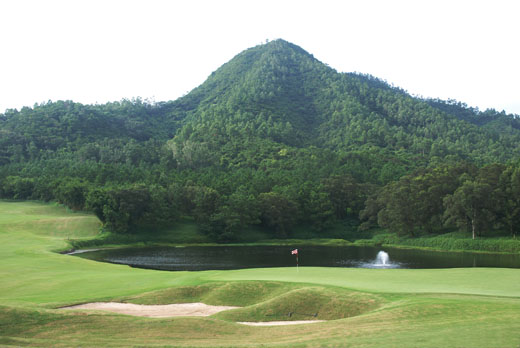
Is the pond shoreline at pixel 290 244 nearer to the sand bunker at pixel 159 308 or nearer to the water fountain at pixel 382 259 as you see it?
the water fountain at pixel 382 259

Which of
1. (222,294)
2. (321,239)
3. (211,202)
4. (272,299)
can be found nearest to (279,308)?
(272,299)

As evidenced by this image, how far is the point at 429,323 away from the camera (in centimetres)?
1594

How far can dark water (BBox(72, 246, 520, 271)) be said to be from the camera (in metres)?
53.4

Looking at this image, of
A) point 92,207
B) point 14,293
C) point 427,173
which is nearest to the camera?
point 14,293

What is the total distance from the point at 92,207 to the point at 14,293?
175ft

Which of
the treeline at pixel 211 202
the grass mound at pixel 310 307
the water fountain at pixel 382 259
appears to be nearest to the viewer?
the grass mound at pixel 310 307

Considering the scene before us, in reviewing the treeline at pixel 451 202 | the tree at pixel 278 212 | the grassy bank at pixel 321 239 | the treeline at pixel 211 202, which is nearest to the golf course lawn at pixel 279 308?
the grassy bank at pixel 321 239

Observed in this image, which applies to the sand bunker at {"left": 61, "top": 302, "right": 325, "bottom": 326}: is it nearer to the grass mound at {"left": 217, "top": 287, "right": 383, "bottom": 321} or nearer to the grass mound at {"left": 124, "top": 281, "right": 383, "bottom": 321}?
the grass mound at {"left": 124, "top": 281, "right": 383, "bottom": 321}

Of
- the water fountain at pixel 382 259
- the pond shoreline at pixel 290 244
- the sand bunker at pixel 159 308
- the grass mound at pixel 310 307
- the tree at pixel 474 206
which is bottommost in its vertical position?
the pond shoreline at pixel 290 244

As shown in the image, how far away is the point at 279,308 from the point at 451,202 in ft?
199

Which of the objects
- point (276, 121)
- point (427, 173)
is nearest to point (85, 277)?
point (427, 173)

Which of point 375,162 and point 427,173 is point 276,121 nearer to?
point 375,162

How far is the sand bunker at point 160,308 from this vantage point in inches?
896

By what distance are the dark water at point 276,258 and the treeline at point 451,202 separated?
371 inches
